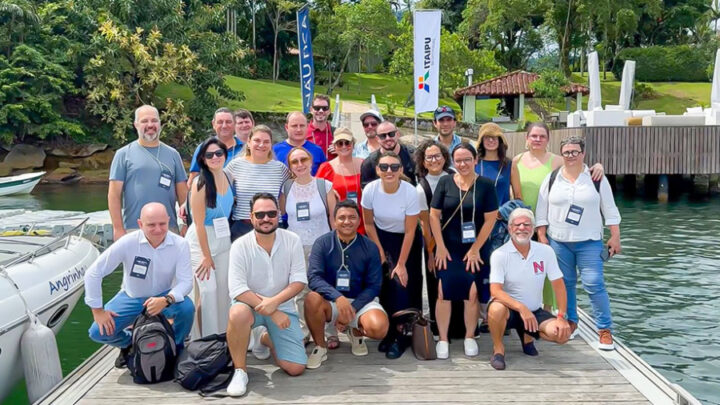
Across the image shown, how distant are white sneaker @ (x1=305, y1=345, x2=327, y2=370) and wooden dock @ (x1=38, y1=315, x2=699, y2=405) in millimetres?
59

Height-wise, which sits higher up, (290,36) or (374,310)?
(290,36)

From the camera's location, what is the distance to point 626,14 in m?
44.9

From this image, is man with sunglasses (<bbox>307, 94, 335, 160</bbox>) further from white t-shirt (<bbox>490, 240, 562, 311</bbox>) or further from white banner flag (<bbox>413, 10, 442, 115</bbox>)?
white banner flag (<bbox>413, 10, 442, 115</bbox>)

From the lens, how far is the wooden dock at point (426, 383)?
4.55m

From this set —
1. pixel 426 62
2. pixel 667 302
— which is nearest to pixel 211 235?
pixel 667 302

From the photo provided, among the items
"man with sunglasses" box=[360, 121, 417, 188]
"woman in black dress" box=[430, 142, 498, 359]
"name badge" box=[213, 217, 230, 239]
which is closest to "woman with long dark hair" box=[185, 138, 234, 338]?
"name badge" box=[213, 217, 230, 239]

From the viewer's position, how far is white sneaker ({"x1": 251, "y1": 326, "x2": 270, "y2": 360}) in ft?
17.7

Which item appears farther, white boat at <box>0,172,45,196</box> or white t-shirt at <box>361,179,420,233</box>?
white boat at <box>0,172,45,196</box>

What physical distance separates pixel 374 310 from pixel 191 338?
5.30 feet

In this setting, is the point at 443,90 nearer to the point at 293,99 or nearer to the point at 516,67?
the point at 293,99

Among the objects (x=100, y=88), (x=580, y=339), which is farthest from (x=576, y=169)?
(x=100, y=88)

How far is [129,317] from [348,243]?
5.84 feet

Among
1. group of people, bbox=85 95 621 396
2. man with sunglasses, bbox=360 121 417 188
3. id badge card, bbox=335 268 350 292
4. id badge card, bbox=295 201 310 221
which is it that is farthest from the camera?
man with sunglasses, bbox=360 121 417 188

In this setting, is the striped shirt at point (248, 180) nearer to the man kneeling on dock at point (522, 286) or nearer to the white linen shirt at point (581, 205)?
the man kneeling on dock at point (522, 286)
